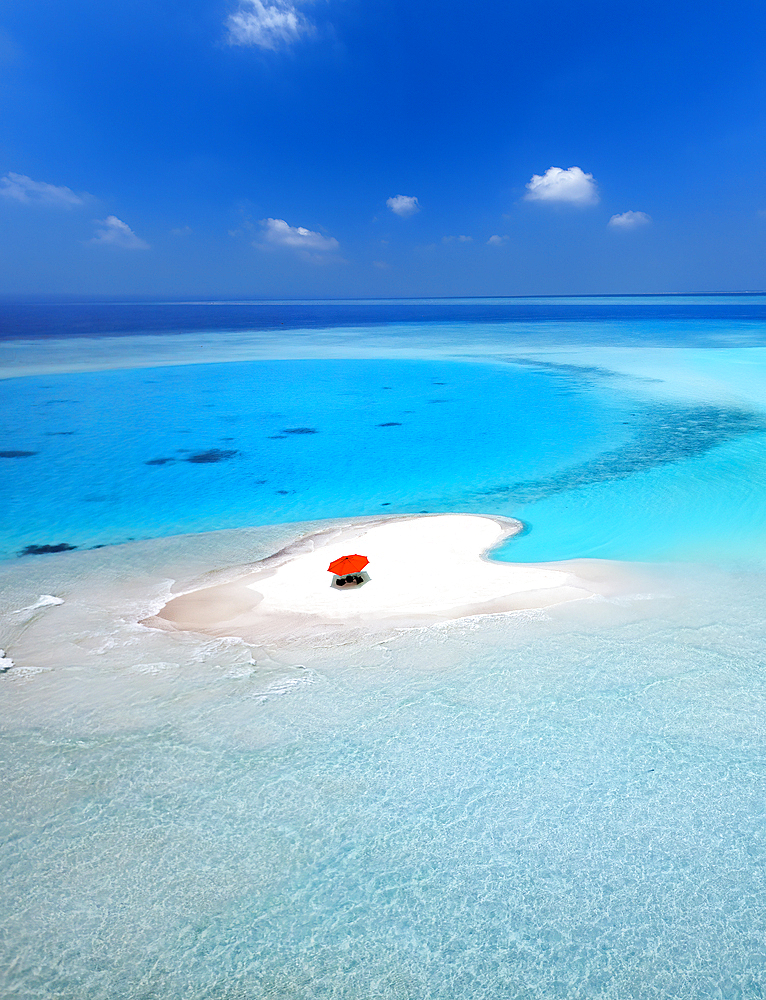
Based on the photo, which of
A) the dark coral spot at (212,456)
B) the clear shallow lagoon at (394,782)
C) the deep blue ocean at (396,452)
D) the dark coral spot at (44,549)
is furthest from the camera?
the dark coral spot at (212,456)

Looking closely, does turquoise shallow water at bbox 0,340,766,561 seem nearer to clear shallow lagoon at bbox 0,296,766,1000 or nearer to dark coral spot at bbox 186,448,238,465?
dark coral spot at bbox 186,448,238,465

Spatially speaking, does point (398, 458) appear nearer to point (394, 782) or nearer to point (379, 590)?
point (379, 590)

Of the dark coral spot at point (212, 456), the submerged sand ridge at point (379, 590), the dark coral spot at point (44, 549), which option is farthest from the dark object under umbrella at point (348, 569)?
the dark coral spot at point (212, 456)

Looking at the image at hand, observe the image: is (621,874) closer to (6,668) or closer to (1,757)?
(1,757)

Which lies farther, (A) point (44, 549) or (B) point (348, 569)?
(A) point (44, 549)

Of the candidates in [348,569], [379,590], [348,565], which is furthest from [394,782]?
[348,565]

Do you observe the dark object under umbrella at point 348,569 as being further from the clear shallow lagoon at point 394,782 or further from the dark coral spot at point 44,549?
the dark coral spot at point 44,549
